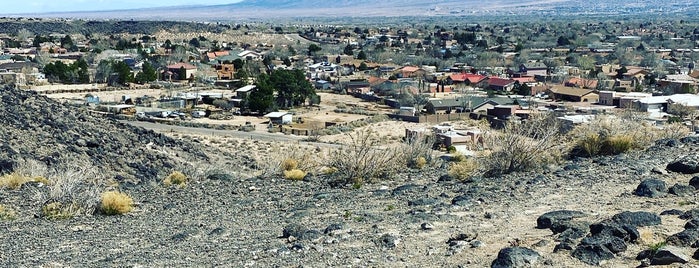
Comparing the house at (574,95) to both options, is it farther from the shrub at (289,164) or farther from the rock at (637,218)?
the rock at (637,218)

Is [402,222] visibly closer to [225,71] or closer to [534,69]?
[534,69]

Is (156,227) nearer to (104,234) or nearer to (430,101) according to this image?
(104,234)

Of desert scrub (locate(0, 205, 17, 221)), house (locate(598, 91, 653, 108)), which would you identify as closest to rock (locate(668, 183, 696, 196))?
desert scrub (locate(0, 205, 17, 221))

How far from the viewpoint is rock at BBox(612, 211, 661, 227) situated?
31.1ft

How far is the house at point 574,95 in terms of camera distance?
51.2 m

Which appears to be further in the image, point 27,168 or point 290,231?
point 27,168

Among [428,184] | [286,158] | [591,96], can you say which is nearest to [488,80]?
[591,96]

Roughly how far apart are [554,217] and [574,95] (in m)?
43.0

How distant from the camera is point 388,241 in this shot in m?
9.53

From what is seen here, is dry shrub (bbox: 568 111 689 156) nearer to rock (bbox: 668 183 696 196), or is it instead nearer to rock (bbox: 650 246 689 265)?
rock (bbox: 668 183 696 196)

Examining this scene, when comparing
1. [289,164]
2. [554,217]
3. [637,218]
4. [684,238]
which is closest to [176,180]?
[289,164]

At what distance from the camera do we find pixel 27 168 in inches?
723

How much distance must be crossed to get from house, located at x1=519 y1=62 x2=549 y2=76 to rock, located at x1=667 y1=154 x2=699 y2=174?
55.1 metres

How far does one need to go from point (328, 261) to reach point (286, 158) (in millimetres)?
10416
